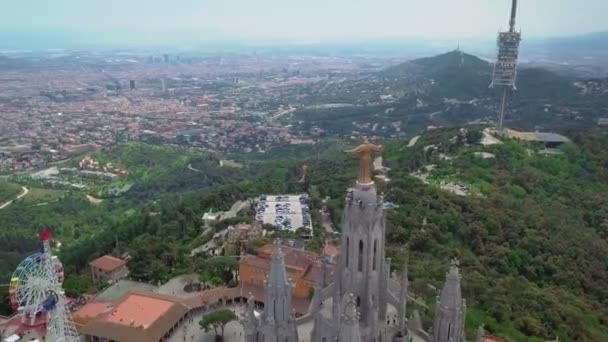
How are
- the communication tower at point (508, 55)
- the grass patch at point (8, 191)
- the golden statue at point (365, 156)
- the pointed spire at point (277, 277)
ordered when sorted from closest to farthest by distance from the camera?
the golden statue at point (365, 156) < the pointed spire at point (277, 277) < the grass patch at point (8, 191) < the communication tower at point (508, 55)

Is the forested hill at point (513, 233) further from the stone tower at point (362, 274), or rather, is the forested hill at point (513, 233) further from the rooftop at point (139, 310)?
the rooftop at point (139, 310)

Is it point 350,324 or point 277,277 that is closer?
point 350,324

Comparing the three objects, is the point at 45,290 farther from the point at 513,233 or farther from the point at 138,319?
the point at 513,233

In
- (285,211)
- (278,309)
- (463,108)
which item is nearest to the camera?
(278,309)

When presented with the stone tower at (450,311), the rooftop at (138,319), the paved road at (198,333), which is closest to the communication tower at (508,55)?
the paved road at (198,333)

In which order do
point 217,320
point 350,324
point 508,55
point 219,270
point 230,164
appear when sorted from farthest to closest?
Answer: point 230,164 → point 508,55 → point 219,270 → point 217,320 → point 350,324

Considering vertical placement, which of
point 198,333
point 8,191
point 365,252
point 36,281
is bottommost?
point 8,191

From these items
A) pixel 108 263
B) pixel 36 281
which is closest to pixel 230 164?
pixel 108 263
